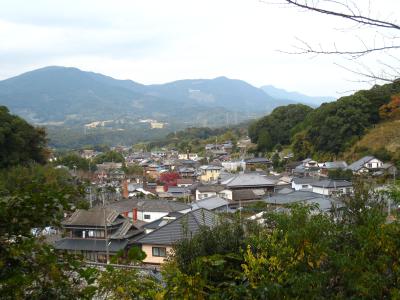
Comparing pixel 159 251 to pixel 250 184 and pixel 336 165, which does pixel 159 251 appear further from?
pixel 336 165

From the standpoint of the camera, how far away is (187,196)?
80.0 ft

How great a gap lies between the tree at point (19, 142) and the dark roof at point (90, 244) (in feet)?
29.5

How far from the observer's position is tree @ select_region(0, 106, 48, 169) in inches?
798

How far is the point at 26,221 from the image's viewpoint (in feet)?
6.81

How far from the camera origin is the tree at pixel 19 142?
20.3 m

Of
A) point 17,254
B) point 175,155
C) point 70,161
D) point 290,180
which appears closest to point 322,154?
point 290,180

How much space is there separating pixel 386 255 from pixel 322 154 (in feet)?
94.4

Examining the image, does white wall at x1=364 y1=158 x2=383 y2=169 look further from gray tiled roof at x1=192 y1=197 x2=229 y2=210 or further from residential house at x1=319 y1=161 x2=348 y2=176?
gray tiled roof at x1=192 y1=197 x2=229 y2=210

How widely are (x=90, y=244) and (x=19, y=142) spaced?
35.2 feet

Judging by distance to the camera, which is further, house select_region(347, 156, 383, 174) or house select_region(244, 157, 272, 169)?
house select_region(244, 157, 272, 169)

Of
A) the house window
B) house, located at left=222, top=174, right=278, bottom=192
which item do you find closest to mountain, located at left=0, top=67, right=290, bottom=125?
house, located at left=222, top=174, right=278, bottom=192

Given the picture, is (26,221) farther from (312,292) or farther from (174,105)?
(174,105)

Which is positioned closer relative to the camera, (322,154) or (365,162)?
(365,162)

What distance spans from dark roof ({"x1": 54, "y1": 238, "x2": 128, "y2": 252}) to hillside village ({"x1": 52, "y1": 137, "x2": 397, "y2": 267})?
3 centimetres
